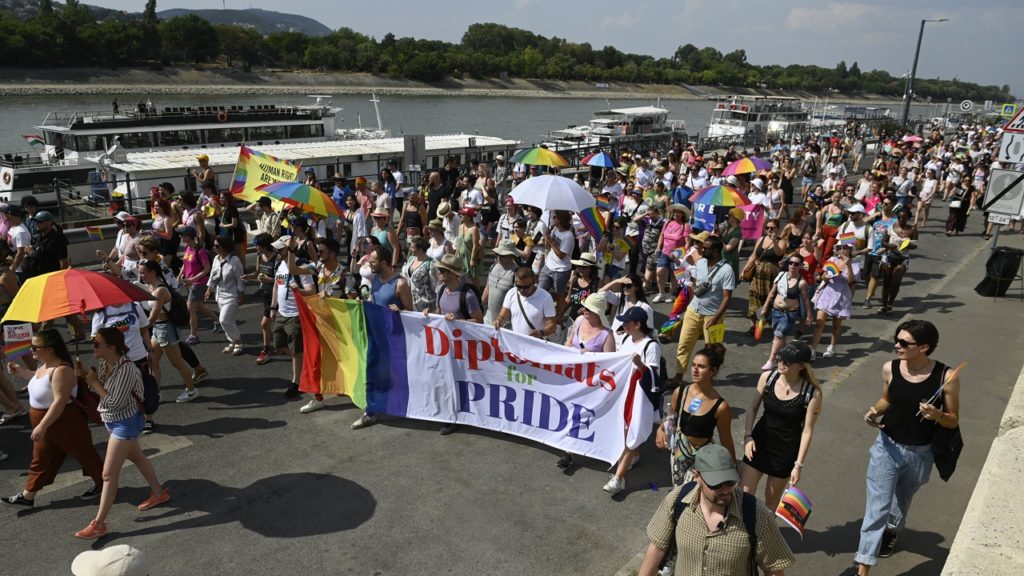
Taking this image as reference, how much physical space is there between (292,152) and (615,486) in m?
23.8

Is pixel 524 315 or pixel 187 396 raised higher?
pixel 524 315

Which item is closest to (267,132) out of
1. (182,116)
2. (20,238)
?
(182,116)

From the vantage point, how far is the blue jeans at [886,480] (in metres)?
4.62

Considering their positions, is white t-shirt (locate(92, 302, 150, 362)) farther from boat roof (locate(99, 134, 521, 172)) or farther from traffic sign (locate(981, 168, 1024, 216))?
boat roof (locate(99, 134, 521, 172))

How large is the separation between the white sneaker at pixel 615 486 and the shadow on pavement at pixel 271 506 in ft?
6.30

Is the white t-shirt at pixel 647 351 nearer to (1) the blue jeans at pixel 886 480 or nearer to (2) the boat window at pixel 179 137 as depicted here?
(1) the blue jeans at pixel 886 480

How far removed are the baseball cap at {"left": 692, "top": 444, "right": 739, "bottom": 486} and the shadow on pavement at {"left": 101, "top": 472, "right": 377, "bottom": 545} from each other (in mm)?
3205

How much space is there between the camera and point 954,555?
363 centimetres

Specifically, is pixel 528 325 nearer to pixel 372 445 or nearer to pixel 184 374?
pixel 372 445

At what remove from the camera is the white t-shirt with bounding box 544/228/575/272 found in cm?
893

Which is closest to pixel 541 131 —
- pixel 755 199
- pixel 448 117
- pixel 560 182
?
pixel 448 117

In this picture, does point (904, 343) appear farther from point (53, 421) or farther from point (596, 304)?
point (53, 421)

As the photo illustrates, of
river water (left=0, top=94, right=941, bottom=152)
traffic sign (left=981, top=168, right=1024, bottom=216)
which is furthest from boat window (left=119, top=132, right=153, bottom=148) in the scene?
traffic sign (left=981, top=168, right=1024, bottom=216)

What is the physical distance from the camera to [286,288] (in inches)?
299
